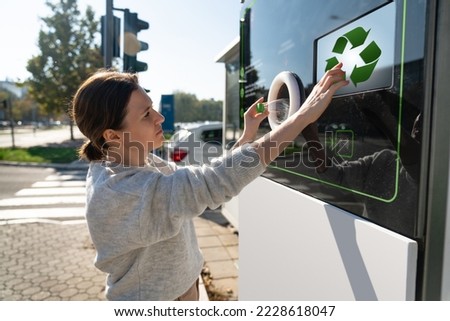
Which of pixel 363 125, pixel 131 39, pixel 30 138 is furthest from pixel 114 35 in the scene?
pixel 30 138

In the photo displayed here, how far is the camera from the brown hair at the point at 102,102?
1.21 m

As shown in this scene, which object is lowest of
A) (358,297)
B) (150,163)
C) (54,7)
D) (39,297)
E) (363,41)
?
(39,297)

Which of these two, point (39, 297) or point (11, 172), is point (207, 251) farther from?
point (11, 172)

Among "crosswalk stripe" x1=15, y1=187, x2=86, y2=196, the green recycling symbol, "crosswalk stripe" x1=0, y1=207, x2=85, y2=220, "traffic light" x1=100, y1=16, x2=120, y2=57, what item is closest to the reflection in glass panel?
the green recycling symbol

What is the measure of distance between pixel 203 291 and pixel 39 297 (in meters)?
1.53

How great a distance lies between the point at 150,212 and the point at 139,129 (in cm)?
32

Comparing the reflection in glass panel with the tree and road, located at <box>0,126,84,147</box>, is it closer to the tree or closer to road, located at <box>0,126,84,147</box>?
road, located at <box>0,126,84,147</box>

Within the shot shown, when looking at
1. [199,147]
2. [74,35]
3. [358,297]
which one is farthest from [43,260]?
[74,35]

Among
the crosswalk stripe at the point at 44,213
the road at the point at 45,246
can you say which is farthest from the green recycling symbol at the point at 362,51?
the crosswalk stripe at the point at 44,213

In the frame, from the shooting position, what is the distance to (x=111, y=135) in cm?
124

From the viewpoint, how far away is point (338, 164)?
1.11m

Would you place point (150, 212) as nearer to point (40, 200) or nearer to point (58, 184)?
point (40, 200)

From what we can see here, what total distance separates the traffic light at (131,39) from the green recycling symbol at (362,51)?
324 cm

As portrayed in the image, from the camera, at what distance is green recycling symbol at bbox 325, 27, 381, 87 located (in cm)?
95
